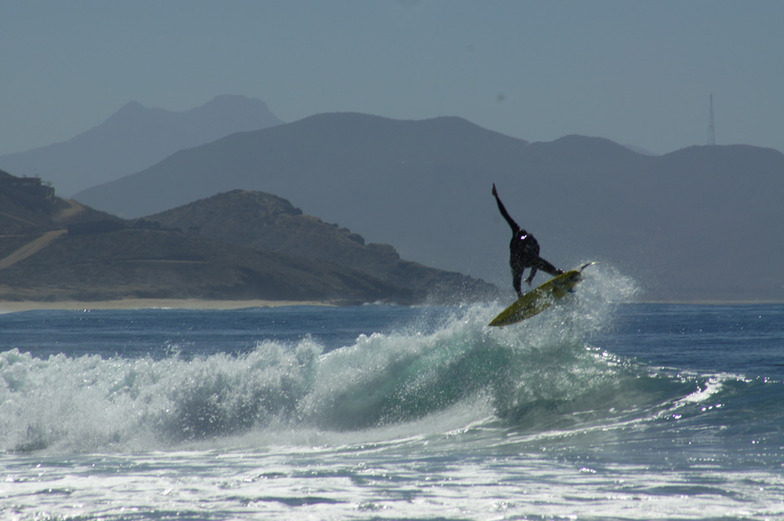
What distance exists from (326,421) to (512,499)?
7081 millimetres

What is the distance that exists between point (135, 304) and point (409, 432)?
9484 centimetres

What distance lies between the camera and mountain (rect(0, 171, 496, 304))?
4496 inches

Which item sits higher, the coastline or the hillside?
the hillside

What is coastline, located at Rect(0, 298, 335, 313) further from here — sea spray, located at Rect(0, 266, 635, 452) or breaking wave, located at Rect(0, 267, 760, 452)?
breaking wave, located at Rect(0, 267, 760, 452)

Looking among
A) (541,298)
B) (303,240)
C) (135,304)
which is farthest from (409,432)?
(303,240)

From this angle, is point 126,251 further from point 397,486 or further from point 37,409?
point 397,486

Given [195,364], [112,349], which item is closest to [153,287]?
[112,349]

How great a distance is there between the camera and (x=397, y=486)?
11.7 m

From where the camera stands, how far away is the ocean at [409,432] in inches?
429

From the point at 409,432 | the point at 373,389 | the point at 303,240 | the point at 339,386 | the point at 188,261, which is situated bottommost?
the point at 409,432

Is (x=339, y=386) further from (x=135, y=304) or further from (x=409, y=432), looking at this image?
(x=135, y=304)

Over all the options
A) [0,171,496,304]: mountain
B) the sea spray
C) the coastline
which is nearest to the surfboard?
the sea spray

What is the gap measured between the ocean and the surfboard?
1.02 m

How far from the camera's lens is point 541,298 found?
17.9m
